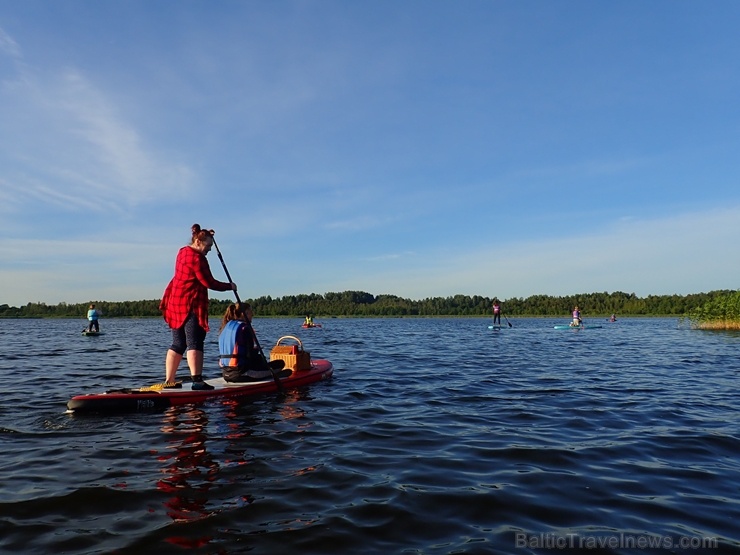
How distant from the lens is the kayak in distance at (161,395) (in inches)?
311

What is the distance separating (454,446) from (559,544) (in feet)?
8.80

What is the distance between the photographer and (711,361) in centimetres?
1638

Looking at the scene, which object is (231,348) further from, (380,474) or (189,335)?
(380,474)

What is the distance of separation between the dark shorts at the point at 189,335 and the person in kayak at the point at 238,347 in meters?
0.92

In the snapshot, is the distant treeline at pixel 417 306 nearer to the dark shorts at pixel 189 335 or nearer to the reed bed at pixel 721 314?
the reed bed at pixel 721 314

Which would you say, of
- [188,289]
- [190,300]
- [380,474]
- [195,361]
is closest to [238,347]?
[195,361]

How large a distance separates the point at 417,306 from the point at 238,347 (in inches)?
6503

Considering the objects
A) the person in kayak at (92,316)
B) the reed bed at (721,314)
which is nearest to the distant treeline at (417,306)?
the reed bed at (721,314)

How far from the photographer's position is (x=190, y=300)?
28.9 feet

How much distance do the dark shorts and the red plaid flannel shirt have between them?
0.25 ft

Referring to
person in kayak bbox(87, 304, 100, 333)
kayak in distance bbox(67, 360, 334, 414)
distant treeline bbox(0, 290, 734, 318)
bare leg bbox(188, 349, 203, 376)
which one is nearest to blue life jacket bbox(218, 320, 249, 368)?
kayak in distance bbox(67, 360, 334, 414)

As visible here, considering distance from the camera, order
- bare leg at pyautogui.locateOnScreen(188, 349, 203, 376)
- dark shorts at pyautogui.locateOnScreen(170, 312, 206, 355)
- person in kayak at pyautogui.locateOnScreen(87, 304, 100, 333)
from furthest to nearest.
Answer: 1. person in kayak at pyautogui.locateOnScreen(87, 304, 100, 333)
2. bare leg at pyautogui.locateOnScreen(188, 349, 203, 376)
3. dark shorts at pyautogui.locateOnScreen(170, 312, 206, 355)

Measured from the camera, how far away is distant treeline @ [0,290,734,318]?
394ft

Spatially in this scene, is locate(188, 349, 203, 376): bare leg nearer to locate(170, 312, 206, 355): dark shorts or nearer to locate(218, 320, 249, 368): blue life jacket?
locate(170, 312, 206, 355): dark shorts
